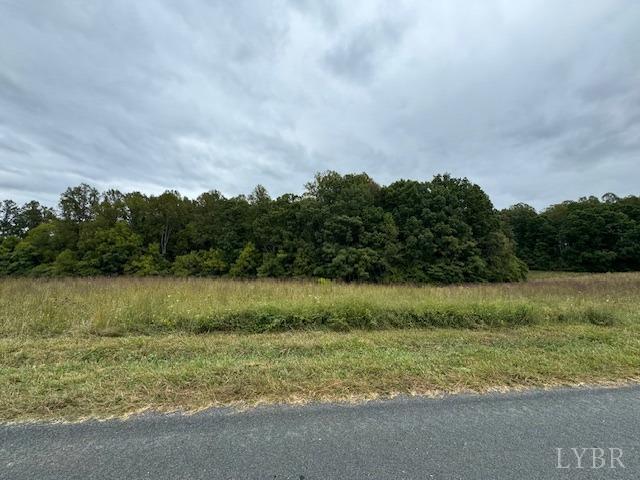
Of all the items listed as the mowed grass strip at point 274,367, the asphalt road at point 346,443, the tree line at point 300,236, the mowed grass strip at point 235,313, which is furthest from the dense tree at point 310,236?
the asphalt road at point 346,443

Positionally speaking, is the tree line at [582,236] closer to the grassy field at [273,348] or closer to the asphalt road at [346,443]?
the grassy field at [273,348]

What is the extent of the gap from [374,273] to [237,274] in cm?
1377

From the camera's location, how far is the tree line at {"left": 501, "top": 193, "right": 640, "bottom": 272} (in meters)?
50.4

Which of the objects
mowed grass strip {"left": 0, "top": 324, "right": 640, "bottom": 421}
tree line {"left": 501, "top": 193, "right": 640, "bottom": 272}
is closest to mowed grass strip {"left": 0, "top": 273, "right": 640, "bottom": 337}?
mowed grass strip {"left": 0, "top": 324, "right": 640, "bottom": 421}

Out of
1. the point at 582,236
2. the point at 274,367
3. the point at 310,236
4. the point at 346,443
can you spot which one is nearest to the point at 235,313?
the point at 274,367

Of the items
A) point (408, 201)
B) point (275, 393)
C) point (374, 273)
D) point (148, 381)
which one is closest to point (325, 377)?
point (275, 393)

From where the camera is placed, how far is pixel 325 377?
3820mm

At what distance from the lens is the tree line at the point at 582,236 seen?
50441 mm

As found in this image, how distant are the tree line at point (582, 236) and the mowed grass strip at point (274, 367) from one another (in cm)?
5454

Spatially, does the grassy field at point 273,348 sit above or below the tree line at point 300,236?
below

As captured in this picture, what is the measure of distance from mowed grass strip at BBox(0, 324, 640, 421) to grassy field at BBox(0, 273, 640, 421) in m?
0.02

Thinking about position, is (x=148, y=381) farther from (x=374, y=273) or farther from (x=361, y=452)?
(x=374, y=273)

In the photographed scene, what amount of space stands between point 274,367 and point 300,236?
27872 mm

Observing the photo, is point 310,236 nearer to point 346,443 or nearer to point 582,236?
point 346,443
